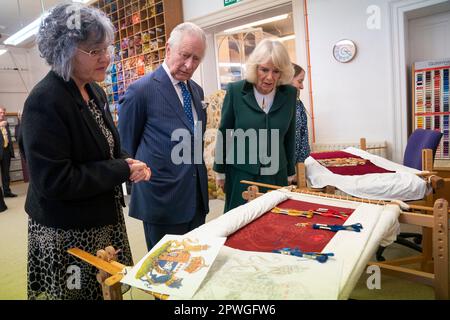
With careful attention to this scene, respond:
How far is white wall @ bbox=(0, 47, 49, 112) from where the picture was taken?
8602 millimetres

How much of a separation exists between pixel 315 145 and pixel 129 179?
3.07 meters

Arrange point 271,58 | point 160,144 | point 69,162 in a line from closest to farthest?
point 69,162, point 160,144, point 271,58

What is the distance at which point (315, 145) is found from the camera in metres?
3.86

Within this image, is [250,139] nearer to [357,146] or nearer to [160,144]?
[160,144]

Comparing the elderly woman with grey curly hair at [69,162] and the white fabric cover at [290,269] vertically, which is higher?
the elderly woman with grey curly hair at [69,162]

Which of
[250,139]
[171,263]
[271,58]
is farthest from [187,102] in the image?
[171,263]

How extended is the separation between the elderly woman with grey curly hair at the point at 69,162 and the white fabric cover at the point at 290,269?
35 centimetres

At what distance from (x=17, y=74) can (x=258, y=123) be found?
30.8ft

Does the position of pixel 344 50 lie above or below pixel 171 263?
above

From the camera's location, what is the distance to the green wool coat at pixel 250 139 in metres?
1.73

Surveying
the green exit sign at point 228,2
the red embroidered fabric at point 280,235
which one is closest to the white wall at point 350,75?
the green exit sign at point 228,2

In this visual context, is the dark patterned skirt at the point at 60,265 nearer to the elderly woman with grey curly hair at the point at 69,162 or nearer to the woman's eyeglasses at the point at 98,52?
the elderly woman with grey curly hair at the point at 69,162

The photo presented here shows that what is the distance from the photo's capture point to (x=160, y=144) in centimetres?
145

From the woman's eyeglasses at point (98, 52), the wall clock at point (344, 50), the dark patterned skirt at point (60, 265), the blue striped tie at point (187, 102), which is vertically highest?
the wall clock at point (344, 50)
